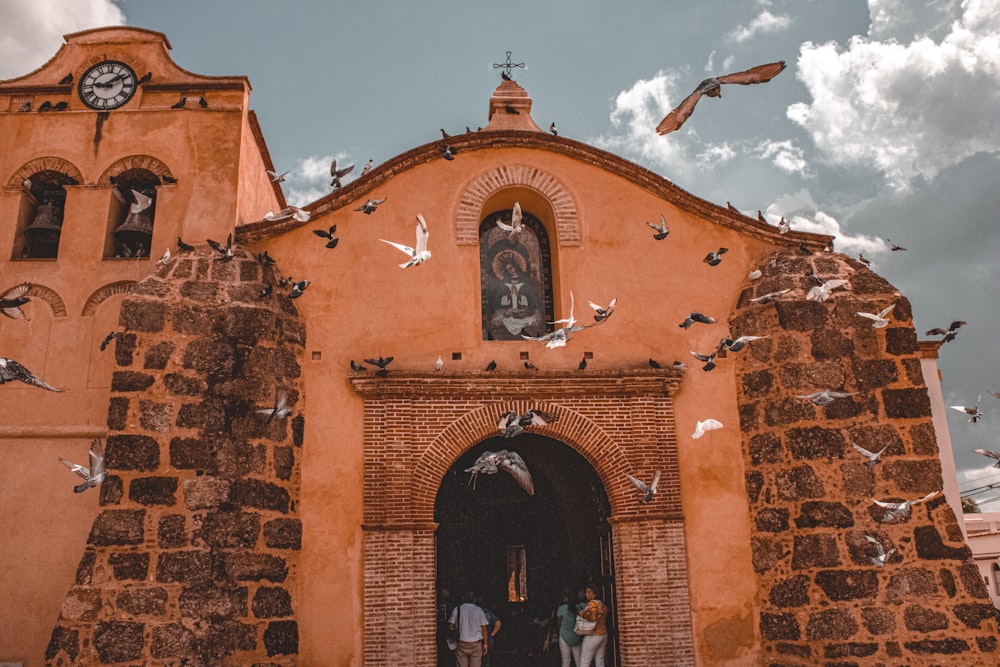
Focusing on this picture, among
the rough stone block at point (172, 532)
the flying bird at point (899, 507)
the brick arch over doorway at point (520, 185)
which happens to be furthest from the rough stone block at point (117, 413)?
the flying bird at point (899, 507)

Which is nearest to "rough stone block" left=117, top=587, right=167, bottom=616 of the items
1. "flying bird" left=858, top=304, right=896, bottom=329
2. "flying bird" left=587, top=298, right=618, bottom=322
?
"flying bird" left=587, top=298, right=618, bottom=322

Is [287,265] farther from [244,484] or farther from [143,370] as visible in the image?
[244,484]

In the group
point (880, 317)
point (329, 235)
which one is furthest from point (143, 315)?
point (880, 317)

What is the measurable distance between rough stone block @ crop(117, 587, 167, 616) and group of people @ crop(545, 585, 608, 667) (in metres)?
4.42

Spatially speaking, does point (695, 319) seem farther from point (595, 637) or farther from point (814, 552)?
point (595, 637)

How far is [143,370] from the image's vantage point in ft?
30.1

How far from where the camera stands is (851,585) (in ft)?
30.0

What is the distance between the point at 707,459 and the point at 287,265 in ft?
18.4

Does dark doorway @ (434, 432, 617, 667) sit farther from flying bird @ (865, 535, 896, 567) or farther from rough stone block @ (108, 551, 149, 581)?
rough stone block @ (108, 551, 149, 581)

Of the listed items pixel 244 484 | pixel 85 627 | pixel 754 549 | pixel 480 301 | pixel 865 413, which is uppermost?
pixel 480 301

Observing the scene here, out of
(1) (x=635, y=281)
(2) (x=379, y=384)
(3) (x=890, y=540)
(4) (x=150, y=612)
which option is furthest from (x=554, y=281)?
(4) (x=150, y=612)

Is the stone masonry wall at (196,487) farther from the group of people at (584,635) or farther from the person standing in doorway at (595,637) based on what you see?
the person standing in doorway at (595,637)

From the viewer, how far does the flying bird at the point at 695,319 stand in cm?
993

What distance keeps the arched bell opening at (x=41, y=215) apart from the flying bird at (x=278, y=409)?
4.07m
